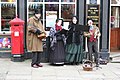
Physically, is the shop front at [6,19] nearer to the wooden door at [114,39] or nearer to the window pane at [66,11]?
the window pane at [66,11]

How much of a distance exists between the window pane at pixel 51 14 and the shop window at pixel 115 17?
2.49 m

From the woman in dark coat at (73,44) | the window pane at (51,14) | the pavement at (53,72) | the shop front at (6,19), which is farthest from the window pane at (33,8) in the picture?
the pavement at (53,72)

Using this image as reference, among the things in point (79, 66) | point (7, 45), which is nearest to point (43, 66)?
point (79, 66)

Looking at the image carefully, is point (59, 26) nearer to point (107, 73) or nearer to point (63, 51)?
point (63, 51)

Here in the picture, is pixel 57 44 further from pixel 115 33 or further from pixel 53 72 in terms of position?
pixel 115 33

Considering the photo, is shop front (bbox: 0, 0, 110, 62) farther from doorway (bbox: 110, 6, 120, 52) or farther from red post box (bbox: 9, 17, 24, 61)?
doorway (bbox: 110, 6, 120, 52)

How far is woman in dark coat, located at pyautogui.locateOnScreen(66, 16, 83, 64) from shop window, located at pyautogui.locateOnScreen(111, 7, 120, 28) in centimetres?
286

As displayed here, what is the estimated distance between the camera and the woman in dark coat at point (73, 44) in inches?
530

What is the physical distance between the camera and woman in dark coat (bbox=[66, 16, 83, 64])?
44.2ft

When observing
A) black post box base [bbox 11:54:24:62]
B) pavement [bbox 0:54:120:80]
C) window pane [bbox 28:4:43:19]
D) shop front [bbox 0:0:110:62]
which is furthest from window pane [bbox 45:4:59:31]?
pavement [bbox 0:54:120:80]

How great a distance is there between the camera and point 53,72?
40.0 feet

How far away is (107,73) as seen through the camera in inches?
484

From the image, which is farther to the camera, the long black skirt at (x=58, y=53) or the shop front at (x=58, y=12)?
the shop front at (x=58, y=12)

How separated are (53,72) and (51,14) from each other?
11.4ft
